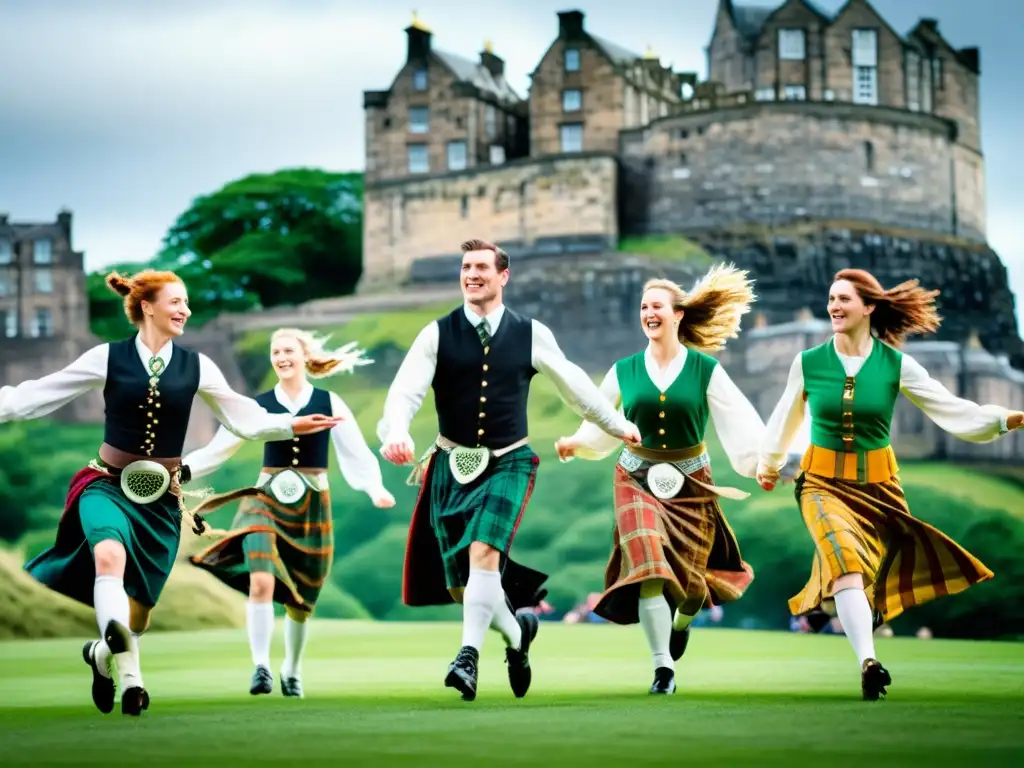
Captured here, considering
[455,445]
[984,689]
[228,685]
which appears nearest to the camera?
[455,445]

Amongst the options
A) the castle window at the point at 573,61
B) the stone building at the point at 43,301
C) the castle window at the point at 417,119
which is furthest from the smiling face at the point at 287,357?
the castle window at the point at 417,119

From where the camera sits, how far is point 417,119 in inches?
2094

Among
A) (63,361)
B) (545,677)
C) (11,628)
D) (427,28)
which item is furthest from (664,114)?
(545,677)

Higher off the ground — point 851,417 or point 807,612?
point 851,417

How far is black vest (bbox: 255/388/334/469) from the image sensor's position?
36.4 feet

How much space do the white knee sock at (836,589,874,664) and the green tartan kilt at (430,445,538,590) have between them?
5.74 ft

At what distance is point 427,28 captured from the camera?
53.9 metres

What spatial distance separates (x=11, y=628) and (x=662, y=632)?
41.5 ft

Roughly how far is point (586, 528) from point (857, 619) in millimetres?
23850

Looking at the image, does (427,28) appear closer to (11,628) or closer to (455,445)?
(11,628)

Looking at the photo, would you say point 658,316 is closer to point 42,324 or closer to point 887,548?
point 887,548

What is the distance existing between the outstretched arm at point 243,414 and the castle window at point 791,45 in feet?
152

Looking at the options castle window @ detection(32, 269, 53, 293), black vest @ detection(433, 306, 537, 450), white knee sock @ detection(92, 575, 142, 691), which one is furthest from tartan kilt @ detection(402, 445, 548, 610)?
castle window @ detection(32, 269, 53, 293)

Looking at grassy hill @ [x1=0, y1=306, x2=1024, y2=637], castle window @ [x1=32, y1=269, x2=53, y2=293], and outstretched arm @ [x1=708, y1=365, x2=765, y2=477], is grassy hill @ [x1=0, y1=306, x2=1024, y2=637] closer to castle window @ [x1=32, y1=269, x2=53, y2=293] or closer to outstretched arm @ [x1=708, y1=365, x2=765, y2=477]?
castle window @ [x1=32, y1=269, x2=53, y2=293]
